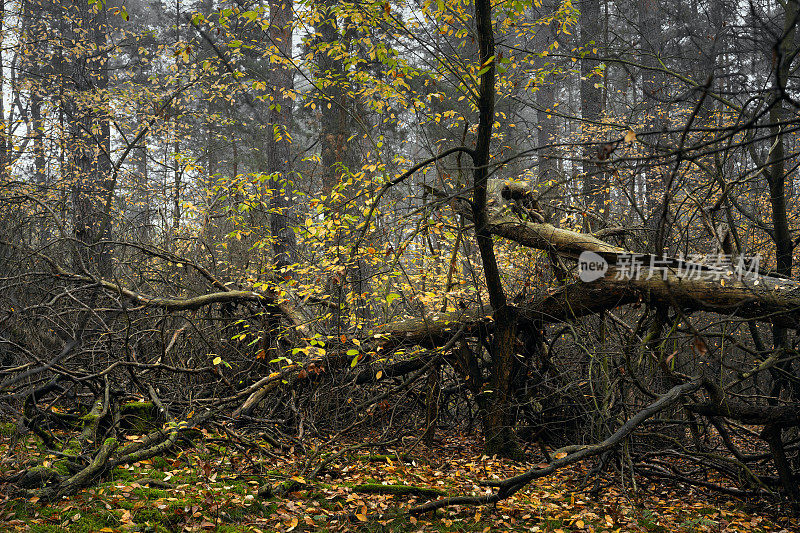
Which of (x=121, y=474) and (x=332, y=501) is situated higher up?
(x=121, y=474)

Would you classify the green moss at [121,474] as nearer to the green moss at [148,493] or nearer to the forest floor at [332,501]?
the forest floor at [332,501]

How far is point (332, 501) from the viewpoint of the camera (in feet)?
14.0

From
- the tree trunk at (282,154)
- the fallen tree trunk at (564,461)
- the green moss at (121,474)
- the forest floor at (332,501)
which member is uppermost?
the tree trunk at (282,154)

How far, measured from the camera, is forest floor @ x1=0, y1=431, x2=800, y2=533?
3518mm

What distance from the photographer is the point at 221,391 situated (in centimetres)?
640

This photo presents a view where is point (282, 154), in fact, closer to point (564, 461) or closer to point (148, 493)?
point (148, 493)

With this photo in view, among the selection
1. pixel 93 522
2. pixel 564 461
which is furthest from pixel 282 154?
pixel 564 461

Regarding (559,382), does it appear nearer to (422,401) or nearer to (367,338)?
(422,401)

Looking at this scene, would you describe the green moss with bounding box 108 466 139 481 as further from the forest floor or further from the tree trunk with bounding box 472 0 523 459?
the tree trunk with bounding box 472 0 523 459

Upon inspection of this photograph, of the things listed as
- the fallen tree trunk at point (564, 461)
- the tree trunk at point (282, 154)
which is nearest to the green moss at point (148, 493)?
the fallen tree trunk at point (564, 461)

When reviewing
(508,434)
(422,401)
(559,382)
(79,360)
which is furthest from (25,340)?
(559,382)

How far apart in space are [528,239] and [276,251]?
16.8 feet

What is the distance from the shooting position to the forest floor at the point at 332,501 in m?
3.52

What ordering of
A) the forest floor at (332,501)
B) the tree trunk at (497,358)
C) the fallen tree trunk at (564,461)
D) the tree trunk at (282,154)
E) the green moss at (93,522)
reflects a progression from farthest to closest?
the tree trunk at (282,154), the tree trunk at (497,358), the forest floor at (332,501), the green moss at (93,522), the fallen tree trunk at (564,461)
